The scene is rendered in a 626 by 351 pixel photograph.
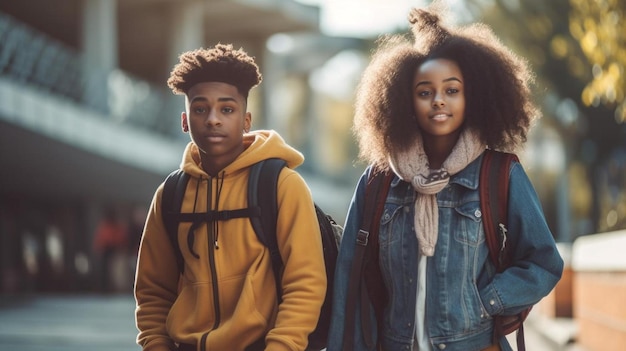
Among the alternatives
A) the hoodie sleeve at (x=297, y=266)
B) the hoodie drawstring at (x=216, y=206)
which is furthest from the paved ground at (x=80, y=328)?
the hoodie drawstring at (x=216, y=206)

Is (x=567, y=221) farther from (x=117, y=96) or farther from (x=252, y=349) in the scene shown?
(x=252, y=349)

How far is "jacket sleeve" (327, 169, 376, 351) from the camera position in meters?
4.11

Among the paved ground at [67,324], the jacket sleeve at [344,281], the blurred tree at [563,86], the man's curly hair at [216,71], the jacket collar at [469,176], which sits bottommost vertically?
the paved ground at [67,324]

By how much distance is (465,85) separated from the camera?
4.06 m

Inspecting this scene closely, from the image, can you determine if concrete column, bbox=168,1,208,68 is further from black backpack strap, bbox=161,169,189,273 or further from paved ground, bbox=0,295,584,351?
black backpack strap, bbox=161,169,189,273

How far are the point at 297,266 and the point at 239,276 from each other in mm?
230

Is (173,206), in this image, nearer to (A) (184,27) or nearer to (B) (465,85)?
(B) (465,85)

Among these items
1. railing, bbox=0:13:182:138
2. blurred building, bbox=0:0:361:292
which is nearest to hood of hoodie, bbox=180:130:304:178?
blurred building, bbox=0:0:361:292

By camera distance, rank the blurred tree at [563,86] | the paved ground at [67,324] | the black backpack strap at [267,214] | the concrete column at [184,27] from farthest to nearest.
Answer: the concrete column at [184,27] < the blurred tree at [563,86] < the paved ground at [67,324] < the black backpack strap at [267,214]

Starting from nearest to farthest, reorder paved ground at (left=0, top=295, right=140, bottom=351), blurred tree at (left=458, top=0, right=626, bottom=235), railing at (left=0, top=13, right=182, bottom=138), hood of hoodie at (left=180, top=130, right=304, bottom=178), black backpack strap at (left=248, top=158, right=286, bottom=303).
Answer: black backpack strap at (left=248, top=158, right=286, bottom=303), hood of hoodie at (left=180, top=130, right=304, bottom=178), paved ground at (left=0, top=295, right=140, bottom=351), railing at (left=0, top=13, right=182, bottom=138), blurred tree at (left=458, top=0, right=626, bottom=235)

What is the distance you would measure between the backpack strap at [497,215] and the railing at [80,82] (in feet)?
50.1

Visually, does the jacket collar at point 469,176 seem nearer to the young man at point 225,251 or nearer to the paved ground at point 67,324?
the young man at point 225,251

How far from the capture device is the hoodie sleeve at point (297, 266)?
155 inches

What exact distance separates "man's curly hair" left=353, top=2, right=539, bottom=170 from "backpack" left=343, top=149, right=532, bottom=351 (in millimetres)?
99
